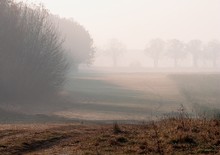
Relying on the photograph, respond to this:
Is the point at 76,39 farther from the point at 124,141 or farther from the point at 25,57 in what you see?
the point at 124,141

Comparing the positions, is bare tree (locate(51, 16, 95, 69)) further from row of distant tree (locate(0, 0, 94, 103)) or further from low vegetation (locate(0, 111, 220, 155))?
low vegetation (locate(0, 111, 220, 155))

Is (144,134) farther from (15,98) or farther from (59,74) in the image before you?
(59,74)

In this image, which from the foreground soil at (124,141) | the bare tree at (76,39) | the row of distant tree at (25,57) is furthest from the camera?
the bare tree at (76,39)

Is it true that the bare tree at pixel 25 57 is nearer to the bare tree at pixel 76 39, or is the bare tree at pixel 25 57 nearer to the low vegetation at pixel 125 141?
the low vegetation at pixel 125 141

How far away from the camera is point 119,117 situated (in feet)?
147

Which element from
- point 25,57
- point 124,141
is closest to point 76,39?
point 25,57

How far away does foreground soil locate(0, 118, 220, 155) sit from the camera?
16.5 m

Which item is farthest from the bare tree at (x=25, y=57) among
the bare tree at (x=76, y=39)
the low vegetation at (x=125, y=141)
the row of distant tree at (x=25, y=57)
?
the bare tree at (x=76, y=39)

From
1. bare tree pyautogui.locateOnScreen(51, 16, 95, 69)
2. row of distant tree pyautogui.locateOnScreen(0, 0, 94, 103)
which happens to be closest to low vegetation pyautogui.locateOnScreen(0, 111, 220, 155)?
row of distant tree pyautogui.locateOnScreen(0, 0, 94, 103)

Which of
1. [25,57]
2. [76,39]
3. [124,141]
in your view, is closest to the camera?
[124,141]

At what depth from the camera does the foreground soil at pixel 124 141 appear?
54.2 ft

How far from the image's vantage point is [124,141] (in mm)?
18594

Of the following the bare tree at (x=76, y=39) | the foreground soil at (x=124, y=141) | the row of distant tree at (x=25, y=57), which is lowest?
the foreground soil at (x=124, y=141)

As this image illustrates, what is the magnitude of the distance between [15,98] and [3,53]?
6064 mm
